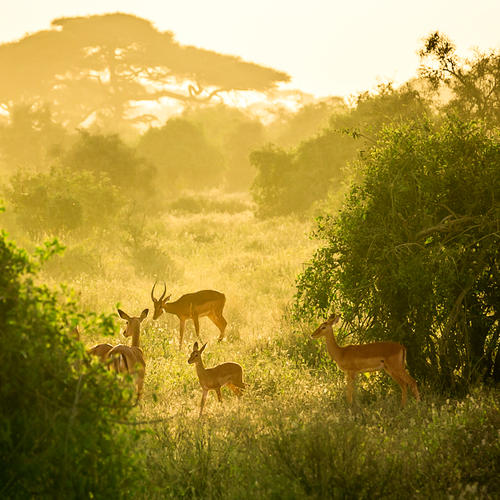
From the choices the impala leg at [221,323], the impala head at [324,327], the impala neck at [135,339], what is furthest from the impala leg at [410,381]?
the impala leg at [221,323]

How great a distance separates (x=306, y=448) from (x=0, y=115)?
153 feet

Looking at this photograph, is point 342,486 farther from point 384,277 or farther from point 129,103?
point 129,103

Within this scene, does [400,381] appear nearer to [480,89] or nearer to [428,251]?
[428,251]

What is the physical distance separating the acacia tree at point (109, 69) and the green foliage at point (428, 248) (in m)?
39.6

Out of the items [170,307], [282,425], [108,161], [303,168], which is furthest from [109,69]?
[282,425]

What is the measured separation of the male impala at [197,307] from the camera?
1245 cm

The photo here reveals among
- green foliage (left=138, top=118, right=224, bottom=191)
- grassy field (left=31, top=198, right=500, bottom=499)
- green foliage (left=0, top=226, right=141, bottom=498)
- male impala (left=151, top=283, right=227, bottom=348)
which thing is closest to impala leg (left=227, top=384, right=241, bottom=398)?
grassy field (left=31, top=198, right=500, bottom=499)

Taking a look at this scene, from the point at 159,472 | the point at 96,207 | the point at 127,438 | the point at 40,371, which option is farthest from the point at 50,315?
the point at 96,207

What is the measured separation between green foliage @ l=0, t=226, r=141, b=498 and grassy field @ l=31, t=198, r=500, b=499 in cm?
27

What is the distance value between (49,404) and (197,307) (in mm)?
8019

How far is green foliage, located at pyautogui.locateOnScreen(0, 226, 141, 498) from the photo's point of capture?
433 cm

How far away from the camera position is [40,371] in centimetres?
439

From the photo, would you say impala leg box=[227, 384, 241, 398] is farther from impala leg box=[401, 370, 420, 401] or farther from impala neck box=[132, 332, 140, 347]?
impala leg box=[401, 370, 420, 401]

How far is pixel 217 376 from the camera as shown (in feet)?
27.8
